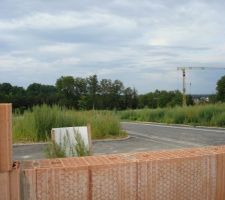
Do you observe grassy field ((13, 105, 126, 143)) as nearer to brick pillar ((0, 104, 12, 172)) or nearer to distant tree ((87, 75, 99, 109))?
brick pillar ((0, 104, 12, 172))

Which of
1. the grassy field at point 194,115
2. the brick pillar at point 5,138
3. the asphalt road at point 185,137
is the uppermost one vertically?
the brick pillar at point 5,138

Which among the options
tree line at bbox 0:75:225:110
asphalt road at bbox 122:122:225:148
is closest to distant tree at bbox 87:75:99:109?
tree line at bbox 0:75:225:110

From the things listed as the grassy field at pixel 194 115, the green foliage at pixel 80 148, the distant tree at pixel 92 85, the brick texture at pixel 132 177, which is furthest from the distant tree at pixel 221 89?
the brick texture at pixel 132 177

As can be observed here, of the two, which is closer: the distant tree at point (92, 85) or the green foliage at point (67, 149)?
the green foliage at point (67, 149)

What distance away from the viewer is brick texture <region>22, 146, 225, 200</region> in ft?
12.2

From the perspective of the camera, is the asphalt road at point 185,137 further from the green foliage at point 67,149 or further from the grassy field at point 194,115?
the green foliage at point 67,149

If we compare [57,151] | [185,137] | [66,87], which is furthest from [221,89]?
[57,151]

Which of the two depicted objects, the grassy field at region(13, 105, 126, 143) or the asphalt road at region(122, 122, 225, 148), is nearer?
the asphalt road at region(122, 122, 225, 148)

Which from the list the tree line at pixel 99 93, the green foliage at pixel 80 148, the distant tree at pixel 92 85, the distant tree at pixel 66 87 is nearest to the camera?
the green foliage at pixel 80 148

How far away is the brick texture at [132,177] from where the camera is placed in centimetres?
371

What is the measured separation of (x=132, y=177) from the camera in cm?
395

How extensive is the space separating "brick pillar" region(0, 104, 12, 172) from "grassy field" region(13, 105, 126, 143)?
12827 mm

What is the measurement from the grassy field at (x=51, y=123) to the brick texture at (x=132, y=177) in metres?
12.3

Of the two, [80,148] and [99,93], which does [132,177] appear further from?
[99,93]
